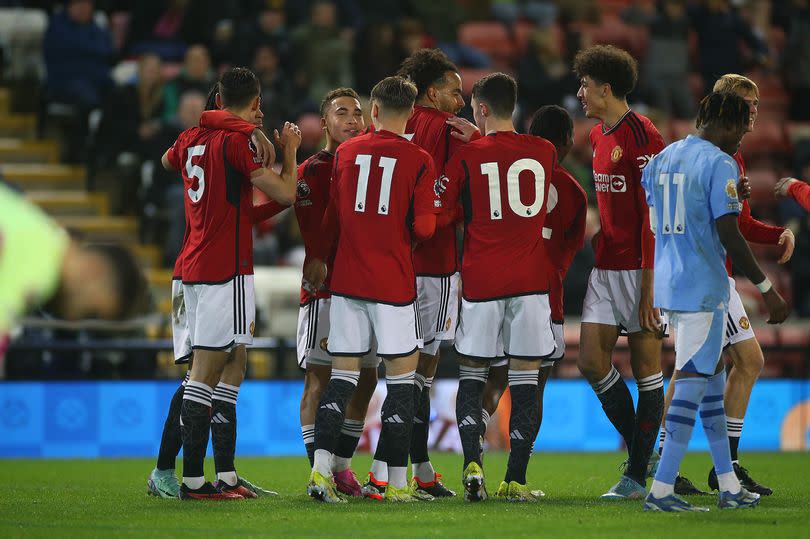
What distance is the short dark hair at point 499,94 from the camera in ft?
23.8

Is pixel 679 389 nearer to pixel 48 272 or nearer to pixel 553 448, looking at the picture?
pixel 553 448

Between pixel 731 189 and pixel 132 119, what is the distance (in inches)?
395

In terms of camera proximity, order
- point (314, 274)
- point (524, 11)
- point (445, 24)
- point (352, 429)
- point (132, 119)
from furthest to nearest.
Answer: point (524, 11)
point (445, 24)
point (132, 119)
point (352, 429)
point (314, 274)

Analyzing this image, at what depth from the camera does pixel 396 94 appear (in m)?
7.16

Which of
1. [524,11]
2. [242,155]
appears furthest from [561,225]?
[524,11]

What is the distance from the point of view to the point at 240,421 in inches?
478

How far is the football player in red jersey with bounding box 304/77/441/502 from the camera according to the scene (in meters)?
7.03

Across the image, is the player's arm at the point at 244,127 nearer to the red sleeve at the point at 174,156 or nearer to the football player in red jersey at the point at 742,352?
the red sleeve at the point at 174,156

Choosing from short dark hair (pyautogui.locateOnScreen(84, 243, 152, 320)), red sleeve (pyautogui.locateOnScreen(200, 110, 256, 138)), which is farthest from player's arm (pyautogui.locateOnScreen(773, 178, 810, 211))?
Result: short dark hair (pyautogui.locateOnScreen(84, 243, 152, 320))

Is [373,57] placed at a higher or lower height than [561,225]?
higher

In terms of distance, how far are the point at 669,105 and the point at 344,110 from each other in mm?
11227

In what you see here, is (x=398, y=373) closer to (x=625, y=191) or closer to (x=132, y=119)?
(x=625, y=191)

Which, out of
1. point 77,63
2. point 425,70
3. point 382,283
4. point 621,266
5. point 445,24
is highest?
point 445,24

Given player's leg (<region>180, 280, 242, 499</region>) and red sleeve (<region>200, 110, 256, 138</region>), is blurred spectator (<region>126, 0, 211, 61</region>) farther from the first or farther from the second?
player's leg (<region>180, 280, 242, 499</region>)
